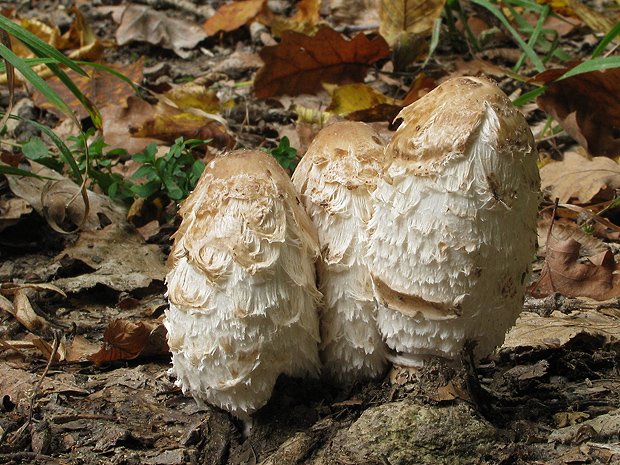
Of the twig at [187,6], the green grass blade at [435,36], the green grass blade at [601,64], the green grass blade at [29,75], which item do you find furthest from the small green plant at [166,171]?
the twig at [187,6]

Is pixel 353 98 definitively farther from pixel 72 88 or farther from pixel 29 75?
pixel 29 75

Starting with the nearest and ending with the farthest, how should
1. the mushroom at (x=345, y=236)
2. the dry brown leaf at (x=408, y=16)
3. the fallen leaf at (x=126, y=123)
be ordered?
1. the mushroom at (x=345, y=236)
2. the fallen leaf at (x=126, y=123)
3. the dry brown leaf at (x=408, y=16)

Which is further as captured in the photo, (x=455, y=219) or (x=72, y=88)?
(x=72, y=88)

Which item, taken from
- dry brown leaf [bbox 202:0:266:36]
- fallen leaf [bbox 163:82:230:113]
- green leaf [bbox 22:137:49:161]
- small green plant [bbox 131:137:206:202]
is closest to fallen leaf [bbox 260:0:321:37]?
dry brown leaf [bbox 202:0:266:36]

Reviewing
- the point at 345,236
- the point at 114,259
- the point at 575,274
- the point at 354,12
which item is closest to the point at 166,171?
the point at 114,259

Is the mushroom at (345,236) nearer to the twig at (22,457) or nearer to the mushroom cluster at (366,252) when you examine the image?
the mushroom cluster at (366,252)

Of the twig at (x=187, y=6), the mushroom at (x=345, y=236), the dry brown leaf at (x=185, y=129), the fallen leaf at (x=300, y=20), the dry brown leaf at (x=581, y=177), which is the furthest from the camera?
the twig at (x=187, y=6)
